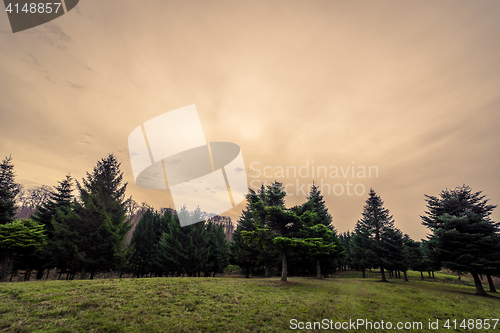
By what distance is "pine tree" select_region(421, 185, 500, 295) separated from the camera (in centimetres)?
2122

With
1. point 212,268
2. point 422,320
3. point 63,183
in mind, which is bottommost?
point 212,268

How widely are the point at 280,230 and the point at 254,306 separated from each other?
11.4 meters

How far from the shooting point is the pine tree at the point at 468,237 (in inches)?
835

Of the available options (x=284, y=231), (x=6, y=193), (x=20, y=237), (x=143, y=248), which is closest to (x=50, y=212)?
(x=6, y=193)

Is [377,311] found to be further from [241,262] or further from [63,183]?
[63,183]

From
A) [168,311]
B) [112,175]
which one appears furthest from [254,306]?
[112,175]

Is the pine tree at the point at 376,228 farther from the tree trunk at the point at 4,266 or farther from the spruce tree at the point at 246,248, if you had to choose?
the tree trunk at the point at 4,266

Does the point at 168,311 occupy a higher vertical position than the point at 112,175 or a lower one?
lower

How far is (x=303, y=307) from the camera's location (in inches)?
476

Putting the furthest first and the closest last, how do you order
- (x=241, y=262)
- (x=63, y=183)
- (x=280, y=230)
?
(x=241, y=262), (x=63, y=183), (x=280, y=230)

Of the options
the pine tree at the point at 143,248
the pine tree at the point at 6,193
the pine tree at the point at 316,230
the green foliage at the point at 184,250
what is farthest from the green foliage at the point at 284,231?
the pine tree at the point at 6,193

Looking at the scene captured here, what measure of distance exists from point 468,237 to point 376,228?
1543cm

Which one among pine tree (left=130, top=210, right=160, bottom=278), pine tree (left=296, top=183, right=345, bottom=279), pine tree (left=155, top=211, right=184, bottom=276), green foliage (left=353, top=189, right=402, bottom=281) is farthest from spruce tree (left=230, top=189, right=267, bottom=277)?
green foliage (left=353, top=189, right=402, bottom=281)

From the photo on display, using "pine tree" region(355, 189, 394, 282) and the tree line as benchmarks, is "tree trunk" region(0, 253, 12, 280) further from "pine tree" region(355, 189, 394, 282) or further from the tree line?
"pine tree" region(355, 189, 394, 282)
